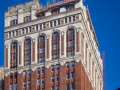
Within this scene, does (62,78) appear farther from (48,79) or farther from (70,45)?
(70,45)

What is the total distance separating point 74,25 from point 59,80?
63.1ft

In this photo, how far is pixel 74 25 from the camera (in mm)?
199875

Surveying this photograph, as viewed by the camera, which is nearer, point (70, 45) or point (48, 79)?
point (48, 79)

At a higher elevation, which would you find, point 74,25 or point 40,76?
point 74,25

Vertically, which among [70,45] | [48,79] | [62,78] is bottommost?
[62,78]

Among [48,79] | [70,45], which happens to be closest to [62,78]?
[48,79]

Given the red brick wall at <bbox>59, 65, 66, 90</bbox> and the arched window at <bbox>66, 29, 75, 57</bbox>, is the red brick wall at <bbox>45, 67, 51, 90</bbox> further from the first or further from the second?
the arched window at <bbox>66, 29, 75, 57</bbox>

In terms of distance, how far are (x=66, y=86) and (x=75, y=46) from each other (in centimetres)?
1371

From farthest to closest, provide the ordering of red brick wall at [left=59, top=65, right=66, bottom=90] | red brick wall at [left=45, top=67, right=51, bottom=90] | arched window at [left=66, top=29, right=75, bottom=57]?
arched window at [left=66, top=29, right=75, bottom=57], red brick wall at [left=45, top=67, right=51, bottom=90], red brick wall at [left=59, top=65, right=66, bottom=90]

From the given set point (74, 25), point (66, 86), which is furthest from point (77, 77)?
point (74, 25)

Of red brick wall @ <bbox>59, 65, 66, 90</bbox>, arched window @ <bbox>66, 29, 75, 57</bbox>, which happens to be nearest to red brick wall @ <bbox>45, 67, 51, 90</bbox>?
red brick wall @ <bbox>59, 65, 66, 90</bbox>

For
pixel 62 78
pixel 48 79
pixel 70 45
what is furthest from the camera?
pixel 70 45

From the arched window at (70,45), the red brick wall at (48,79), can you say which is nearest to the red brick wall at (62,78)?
the red brick wall at (48,79)

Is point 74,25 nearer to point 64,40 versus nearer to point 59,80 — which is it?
point 64,40
